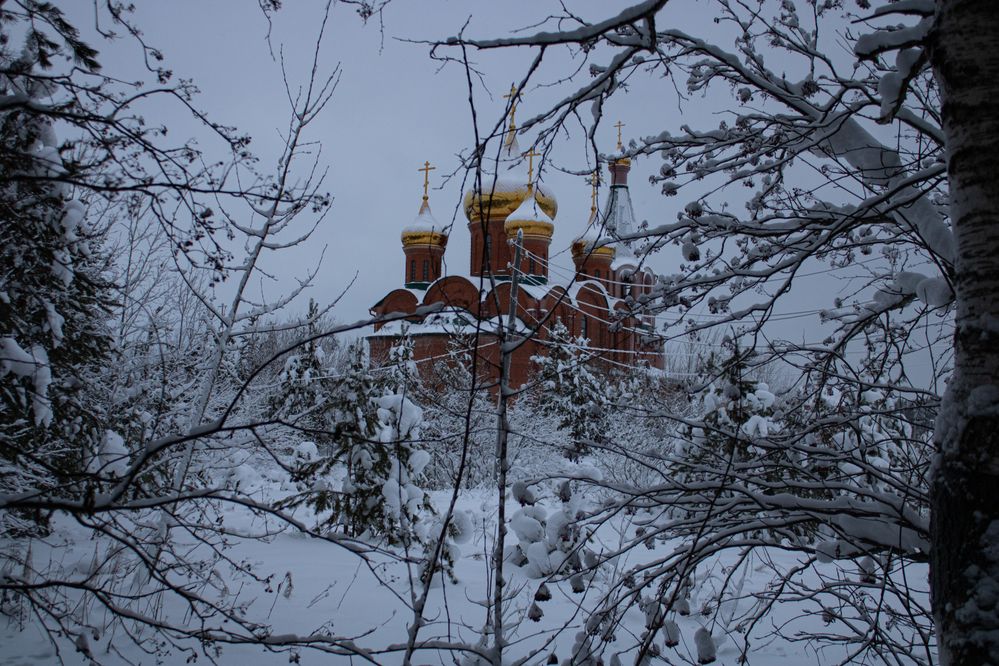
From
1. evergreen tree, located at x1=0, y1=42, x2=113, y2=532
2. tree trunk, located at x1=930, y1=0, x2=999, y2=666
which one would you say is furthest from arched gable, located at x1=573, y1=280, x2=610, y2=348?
tree trunk, located at x1=930, y1=0, x2=999, y2=666

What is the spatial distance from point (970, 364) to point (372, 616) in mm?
4950

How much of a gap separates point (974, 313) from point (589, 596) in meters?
5.71

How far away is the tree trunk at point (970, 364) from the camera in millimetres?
1612

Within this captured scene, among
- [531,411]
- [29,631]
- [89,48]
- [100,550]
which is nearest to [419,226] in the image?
[531,411]

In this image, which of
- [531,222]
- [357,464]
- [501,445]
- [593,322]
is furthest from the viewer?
[593,322]

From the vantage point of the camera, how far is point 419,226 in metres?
34.1

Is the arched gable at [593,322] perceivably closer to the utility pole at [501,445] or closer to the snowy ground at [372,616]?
the snowy ground at [372,616]

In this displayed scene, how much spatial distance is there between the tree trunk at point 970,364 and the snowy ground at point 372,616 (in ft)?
6.67

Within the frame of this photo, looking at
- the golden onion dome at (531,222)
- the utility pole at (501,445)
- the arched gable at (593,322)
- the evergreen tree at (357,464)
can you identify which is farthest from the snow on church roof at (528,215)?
the utility pole at (501,445)

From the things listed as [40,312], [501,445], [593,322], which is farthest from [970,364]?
[593,322]

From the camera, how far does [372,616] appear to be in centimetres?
562

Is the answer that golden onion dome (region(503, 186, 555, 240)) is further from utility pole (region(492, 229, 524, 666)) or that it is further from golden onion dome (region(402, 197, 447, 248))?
utility pole (region(492, 229, 524, 666))

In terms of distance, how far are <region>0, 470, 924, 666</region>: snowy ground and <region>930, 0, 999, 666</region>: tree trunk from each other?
203cm

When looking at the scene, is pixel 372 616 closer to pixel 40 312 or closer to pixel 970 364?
pixel 40 312
